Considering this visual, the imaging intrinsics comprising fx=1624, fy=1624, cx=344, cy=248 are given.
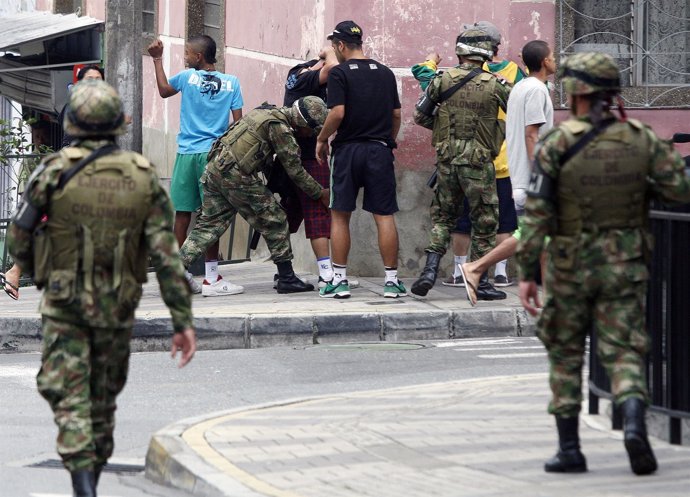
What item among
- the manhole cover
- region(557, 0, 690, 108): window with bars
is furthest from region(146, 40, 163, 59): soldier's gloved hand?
region(557, 0, 690, 108): window with bars

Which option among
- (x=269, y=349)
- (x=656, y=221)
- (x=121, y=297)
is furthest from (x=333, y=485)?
(x=269, y=349)

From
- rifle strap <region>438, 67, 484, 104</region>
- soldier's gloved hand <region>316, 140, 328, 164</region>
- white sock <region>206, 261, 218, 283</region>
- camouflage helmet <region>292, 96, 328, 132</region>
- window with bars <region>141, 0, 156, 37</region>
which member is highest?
window with bars <region>141, 0, 156, 37</region>

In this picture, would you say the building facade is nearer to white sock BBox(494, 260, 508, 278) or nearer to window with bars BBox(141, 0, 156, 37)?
white sock BBox(494, 260, 508, 278)

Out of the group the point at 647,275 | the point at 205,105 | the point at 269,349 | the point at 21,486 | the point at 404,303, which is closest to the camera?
the point at 647,275

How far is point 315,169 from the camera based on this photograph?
12.8 meters

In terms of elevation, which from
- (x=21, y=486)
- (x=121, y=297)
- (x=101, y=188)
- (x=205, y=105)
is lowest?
(x=21, y=486)

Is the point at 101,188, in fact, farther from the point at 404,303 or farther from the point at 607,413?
the point at 404,303

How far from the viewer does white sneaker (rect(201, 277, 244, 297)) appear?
42.2ft

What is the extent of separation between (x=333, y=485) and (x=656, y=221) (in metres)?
1.87

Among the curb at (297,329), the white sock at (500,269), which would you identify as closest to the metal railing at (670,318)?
the curb at (297,329)

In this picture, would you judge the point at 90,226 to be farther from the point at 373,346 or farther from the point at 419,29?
the point at 419,29

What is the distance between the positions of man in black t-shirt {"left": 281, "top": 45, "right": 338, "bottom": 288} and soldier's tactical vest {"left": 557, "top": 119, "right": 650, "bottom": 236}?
20.5 feet

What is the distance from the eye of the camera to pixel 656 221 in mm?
7066

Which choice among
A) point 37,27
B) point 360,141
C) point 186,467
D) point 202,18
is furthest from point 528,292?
point 37,27
